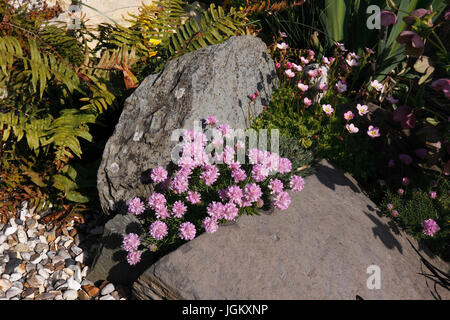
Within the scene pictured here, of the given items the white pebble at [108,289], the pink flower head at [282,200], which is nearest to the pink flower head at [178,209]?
the pink flower head at [282,200]

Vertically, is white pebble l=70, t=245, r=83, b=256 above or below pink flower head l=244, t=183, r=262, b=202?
below

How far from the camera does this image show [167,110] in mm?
3213

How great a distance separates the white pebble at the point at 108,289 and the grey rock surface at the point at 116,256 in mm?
51

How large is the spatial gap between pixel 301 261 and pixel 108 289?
1.64m

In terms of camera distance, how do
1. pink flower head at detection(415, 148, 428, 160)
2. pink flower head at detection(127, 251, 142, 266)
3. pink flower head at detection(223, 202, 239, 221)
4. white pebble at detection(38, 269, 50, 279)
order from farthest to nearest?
pink flower head at detection(415, 148, 428, 160) < white pebble at detection(38, 269, 50, 279) < pink flower head at detection(127, 251, 142, 266) < pink flower head at detection(223, 202, 239, 221)

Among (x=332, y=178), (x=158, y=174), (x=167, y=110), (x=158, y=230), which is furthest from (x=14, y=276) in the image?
(x=332, y=178)

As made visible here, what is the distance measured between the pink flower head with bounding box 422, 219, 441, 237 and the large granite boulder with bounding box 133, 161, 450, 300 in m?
0.19

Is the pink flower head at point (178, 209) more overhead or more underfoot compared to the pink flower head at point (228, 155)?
more underfoot

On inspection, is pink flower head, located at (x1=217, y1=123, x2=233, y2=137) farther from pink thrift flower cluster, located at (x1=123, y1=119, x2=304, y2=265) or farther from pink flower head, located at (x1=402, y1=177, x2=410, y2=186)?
pink flower head, located at (x1=402, y1=177, x2=410, y2=186)

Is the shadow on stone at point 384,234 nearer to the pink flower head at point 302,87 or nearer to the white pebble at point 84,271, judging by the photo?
the pink flower head at point 302,87

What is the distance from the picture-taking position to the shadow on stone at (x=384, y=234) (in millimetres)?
2902

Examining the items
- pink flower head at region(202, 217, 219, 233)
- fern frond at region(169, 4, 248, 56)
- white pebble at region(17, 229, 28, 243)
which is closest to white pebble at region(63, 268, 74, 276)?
white pebble at region(17, 229, 28, 243)

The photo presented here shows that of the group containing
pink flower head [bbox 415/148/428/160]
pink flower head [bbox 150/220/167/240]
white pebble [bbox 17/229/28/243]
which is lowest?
white pebble [bbox 17/229/28/243]

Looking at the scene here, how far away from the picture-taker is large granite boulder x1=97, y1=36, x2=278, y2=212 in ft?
10.2
